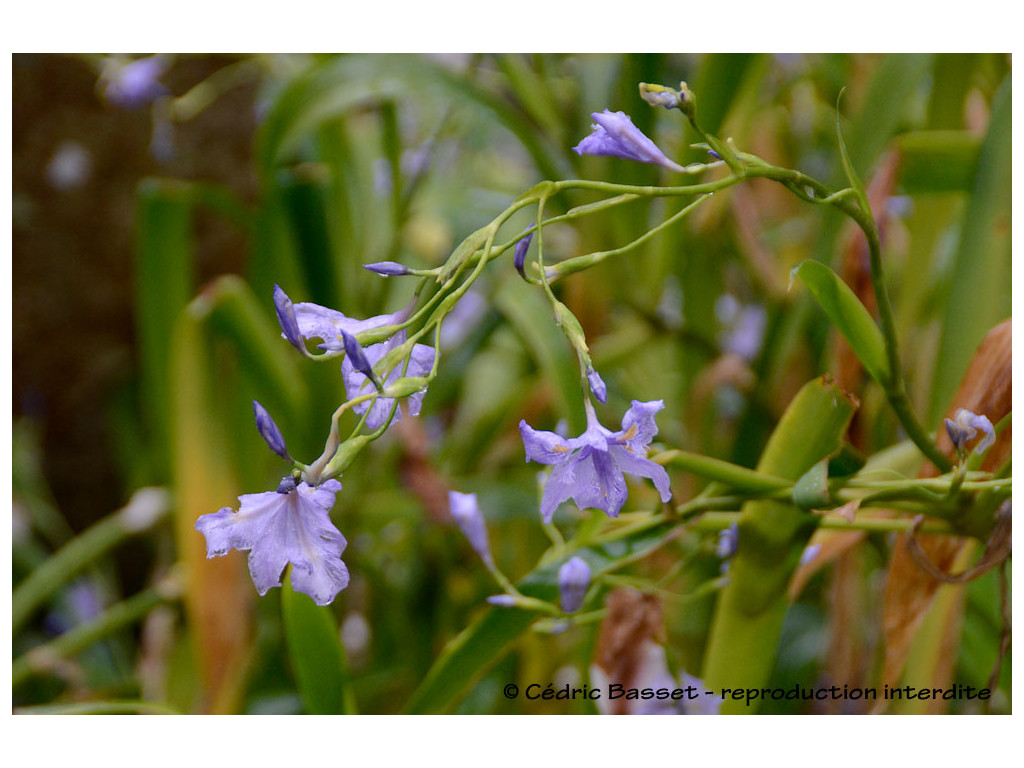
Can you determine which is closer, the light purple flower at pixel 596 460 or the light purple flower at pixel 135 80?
the light purple flower at pixel 596 460

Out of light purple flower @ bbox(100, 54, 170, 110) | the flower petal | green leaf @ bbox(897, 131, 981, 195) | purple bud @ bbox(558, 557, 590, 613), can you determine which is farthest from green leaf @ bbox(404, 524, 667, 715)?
light purple flower @ bbox(100, 54, 170, 110)

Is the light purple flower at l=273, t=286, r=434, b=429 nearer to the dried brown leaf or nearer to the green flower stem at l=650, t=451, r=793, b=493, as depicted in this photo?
the green flower stem at l=650, t=451, r=793, b=493

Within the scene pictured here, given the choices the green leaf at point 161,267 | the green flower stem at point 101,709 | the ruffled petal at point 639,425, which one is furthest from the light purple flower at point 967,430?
the green leaf at point 161,267

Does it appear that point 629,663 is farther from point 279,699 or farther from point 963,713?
point 279,699

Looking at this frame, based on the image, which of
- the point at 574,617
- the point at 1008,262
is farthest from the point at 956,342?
the point at 574,617

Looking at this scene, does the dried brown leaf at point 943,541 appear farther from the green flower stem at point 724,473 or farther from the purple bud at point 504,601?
the purple bud at point 504,601

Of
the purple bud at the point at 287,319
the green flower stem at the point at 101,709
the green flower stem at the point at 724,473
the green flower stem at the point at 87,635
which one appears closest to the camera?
the purple bud at the point at 287,319
